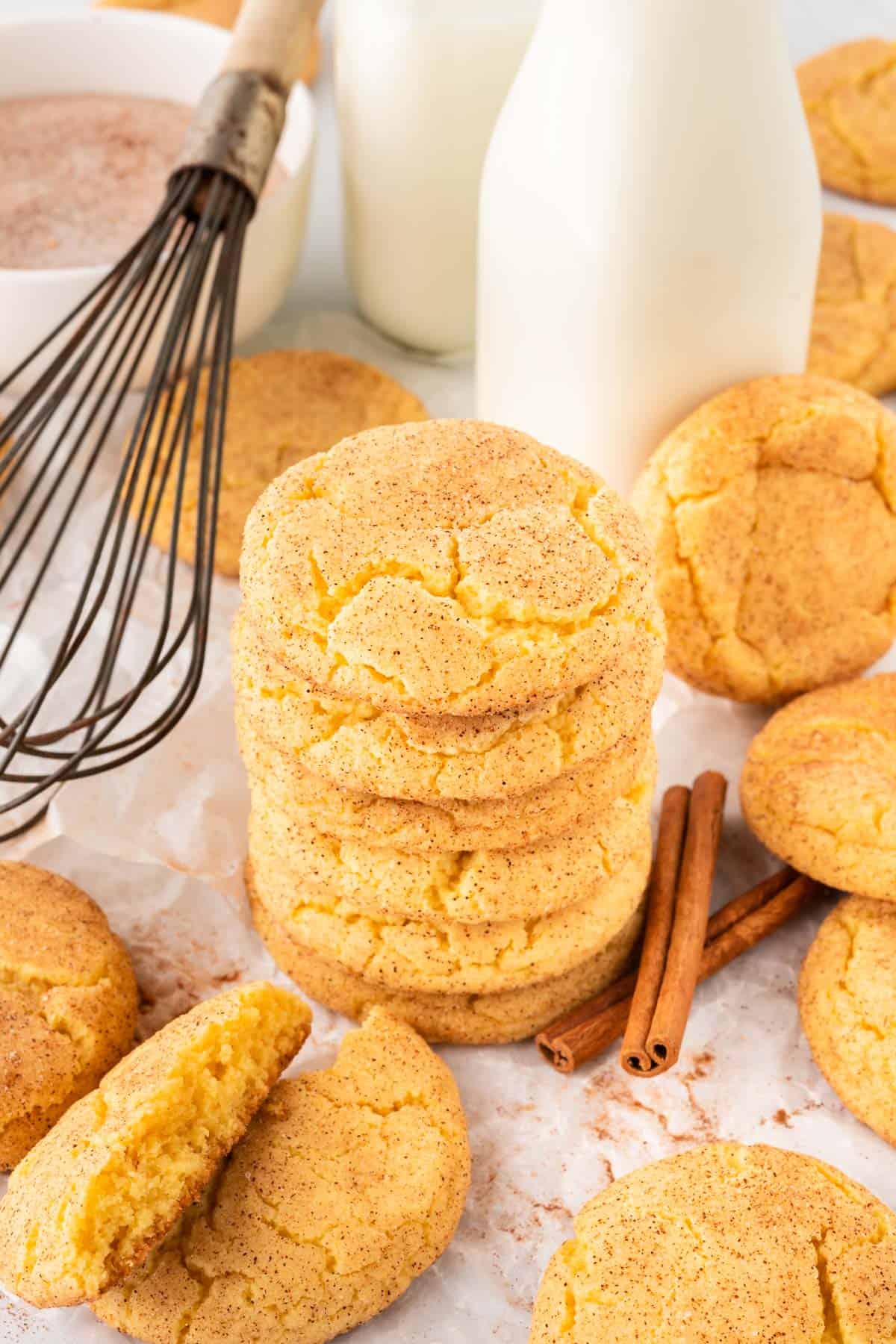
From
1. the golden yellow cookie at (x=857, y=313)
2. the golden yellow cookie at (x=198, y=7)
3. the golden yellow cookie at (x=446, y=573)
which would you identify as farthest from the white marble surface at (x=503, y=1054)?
the golden yellow cookie at (x=198, y=7)

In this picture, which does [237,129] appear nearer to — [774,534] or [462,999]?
[774,534]

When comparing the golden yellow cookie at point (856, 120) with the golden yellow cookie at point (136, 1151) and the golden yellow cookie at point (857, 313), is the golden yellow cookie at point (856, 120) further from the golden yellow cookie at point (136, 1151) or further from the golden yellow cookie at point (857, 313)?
the golden yellow cookie at point (136, 1151)

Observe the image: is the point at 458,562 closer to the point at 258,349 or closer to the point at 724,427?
the point at 724,427

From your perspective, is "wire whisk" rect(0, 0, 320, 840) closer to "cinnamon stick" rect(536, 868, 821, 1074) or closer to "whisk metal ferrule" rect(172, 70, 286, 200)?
"whisk metal ferrule" rect(172, 70, 286, 200)

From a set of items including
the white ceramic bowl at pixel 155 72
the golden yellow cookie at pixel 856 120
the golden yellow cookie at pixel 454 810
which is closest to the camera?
the golden yellow cookie at pixel 454 810

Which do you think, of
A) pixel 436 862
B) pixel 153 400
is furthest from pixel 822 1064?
pixel 153 400

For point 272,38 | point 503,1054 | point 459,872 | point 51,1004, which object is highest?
point 272,38

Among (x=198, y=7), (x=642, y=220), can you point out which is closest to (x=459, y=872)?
(x=642, y=220)
